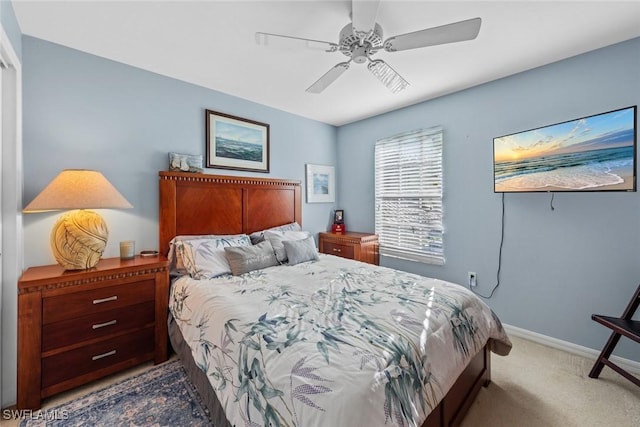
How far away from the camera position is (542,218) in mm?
2418

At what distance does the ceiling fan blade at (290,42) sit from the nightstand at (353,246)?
2301 mm

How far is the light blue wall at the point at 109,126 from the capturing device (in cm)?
195

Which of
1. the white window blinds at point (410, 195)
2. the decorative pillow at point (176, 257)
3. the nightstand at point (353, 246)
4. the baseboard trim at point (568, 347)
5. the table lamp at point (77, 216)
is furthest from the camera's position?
the nightstand at point (353, 246)

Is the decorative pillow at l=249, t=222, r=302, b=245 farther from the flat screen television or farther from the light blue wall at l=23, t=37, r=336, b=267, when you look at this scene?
the flat screen television

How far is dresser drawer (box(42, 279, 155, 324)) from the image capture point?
168 centimetres

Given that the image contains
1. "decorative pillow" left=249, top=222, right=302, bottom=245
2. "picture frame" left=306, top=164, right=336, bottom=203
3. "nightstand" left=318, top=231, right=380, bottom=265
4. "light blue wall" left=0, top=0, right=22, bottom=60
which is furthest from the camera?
"picture frame" left=306, top=164, right=336, bottom=203

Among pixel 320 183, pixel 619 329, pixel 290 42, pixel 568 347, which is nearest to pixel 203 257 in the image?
pixel 290 42

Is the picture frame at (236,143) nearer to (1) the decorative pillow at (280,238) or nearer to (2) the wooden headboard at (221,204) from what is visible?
(2) the wooden headboard at (221,204)

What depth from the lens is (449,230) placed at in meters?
3.04

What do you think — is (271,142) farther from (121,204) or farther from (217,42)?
(121,204)

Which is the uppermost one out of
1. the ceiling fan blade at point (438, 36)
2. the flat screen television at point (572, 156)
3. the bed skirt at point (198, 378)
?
the ceiling fan blade at point (438, 36)

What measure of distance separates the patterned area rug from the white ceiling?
99.1 inches

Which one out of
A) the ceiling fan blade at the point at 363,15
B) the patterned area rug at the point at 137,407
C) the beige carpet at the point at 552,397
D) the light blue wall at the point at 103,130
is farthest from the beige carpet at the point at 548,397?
the ceiling fan blade at the point at 363,15

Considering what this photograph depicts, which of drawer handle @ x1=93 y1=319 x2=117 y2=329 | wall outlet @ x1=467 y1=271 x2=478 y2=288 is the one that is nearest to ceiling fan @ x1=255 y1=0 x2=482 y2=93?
drawer handle @ x1=93 y1=319 x2=117 y2=329
